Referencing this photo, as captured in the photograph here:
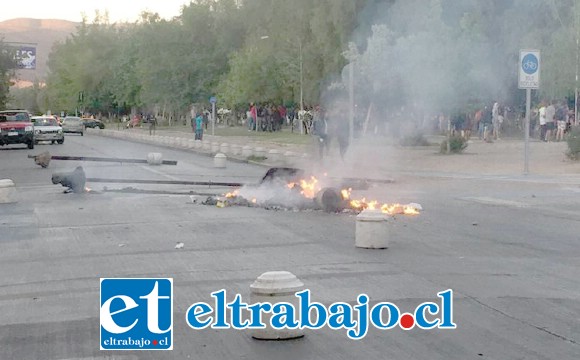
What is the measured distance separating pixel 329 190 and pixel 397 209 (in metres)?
1.26

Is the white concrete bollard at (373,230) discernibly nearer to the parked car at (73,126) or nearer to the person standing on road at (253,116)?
the person standing on road at (253,116)

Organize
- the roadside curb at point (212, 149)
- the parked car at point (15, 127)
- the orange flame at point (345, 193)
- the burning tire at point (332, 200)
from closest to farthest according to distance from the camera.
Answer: the burning tire at point (332, 200) → the orange flame at point (345, 193) → the roadside curb at point (212, 149) → the parked car at point (15, 127)

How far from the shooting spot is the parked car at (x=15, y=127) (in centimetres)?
4691

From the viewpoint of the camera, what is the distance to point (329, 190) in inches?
658

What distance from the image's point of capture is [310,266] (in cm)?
1090

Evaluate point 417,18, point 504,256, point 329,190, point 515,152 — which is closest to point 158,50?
point 515,152

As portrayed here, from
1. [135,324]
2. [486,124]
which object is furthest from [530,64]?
[135,324]

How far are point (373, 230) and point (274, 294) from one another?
519 cm

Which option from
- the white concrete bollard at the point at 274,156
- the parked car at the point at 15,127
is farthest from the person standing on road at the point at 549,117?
the parked car at the point at 15,127

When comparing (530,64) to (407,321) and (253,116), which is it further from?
(253,116)

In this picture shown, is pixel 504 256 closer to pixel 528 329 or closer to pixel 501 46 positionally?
pixel 528 329

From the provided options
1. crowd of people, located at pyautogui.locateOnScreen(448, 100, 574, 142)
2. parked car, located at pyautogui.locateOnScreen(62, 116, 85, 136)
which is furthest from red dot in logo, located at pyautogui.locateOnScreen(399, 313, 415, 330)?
parked car, located at pyautogui.locateOnScreen(62, 116, 85, 136)

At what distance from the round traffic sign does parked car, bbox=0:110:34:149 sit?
98.3 feet

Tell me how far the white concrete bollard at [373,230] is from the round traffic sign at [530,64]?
1248 centimetres
